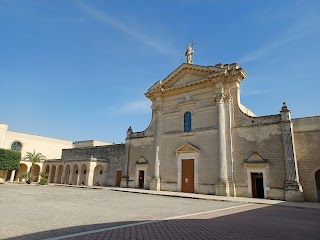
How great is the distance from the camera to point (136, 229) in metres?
6.54

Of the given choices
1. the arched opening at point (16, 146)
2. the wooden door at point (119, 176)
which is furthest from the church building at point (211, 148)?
the arched opening at point (16, 146)

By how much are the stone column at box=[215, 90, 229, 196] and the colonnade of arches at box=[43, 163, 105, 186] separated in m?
17.8

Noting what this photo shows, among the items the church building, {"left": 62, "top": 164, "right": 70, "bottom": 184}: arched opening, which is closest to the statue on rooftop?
the church building

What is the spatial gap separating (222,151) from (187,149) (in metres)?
3.93

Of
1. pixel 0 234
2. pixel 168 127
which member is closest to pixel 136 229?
pixel 0 234

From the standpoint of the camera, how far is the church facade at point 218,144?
1784 cm

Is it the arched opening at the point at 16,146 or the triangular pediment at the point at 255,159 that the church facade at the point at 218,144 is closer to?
the triangular pediment at the point at 255,159

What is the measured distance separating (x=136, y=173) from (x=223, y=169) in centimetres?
1144

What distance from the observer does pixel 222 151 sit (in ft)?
68.1

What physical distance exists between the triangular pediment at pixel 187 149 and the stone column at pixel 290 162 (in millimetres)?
7983

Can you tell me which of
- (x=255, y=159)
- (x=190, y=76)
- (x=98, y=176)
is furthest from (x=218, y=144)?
(x=98, y=176)

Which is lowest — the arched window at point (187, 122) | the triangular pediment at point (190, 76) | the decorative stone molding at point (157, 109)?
the arched window at point (187, 122)

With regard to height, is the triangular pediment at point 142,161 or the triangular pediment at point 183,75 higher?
the triangular pediment at point 183,75

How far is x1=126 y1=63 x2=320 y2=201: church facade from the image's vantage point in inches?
703
